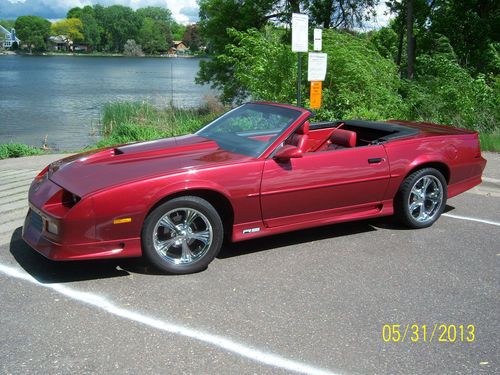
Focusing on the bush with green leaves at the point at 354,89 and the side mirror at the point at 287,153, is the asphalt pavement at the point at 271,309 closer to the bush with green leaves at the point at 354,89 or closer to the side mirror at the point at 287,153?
the side mirror at the point at 287,153

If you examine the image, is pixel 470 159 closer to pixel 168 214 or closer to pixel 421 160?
pixel 421 160

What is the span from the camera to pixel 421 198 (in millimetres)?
5754

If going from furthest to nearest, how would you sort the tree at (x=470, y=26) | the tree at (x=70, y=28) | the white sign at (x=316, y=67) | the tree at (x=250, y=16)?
the tree at (x=70, y=28), the tree at (x=250, y=16), the tree at (x=470, y=26), the white sign at (x=316, y=67)

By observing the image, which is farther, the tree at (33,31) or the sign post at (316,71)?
the tree at (33,31)

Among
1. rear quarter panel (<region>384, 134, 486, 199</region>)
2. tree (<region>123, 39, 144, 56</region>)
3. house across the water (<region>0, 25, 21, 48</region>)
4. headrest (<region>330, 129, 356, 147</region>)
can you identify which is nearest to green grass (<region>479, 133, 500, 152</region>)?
rear quarter panel (<region>384, 134, 486, 199</region>)

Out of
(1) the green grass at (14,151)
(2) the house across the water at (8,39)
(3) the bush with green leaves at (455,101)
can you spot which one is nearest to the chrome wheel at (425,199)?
(3) the bush with green leaves at (455,101)

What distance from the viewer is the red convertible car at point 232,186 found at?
4.19m

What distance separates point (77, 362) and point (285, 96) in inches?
389

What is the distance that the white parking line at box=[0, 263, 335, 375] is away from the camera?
125 inches

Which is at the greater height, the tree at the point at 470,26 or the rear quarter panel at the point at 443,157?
the tree at the point at 470,26

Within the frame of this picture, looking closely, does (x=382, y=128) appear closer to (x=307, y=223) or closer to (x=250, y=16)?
(x=307, y=223)

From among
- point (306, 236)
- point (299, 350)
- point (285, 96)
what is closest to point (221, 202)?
point (306, 236)

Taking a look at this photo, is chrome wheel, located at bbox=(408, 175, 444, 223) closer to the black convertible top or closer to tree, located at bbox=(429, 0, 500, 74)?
the black convertible top

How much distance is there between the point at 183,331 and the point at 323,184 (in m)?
2.05
